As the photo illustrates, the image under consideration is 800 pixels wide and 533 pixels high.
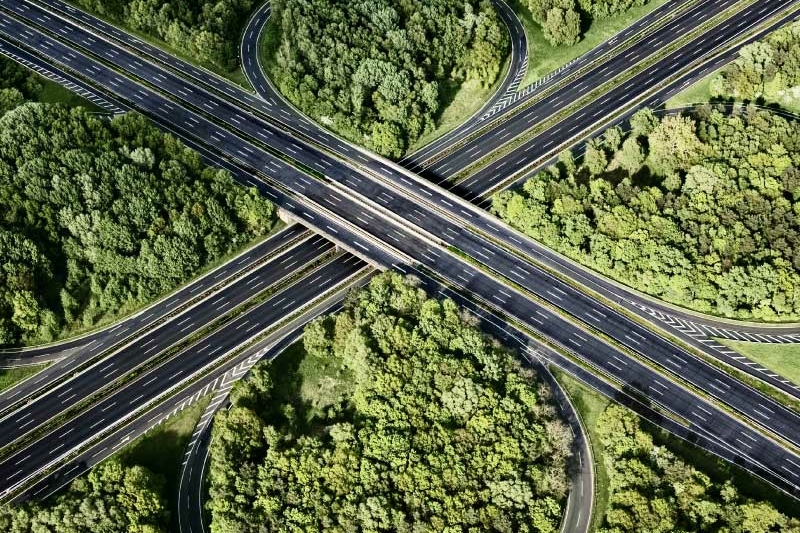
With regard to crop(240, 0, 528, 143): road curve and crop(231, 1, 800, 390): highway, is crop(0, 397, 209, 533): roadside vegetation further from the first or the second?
crop(240, 0, 528, 143): road curve

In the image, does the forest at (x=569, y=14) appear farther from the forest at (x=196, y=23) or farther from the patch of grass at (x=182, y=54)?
the forest at (x=196, y=23)

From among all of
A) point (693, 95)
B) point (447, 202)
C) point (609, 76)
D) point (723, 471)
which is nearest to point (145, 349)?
point (447, 202)

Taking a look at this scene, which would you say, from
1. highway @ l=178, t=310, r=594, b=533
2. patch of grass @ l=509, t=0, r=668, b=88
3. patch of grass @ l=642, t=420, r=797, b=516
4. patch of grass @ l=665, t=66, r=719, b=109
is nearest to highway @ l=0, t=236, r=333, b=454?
highway @ l=178, t=310, r=594, b=533

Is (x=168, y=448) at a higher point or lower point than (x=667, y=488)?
lower

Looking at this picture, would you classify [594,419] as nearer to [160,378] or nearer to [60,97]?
[160,378]

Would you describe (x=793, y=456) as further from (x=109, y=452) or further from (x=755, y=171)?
(x=109, y=452)

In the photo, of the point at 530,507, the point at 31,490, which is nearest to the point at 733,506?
the point at 530,507
